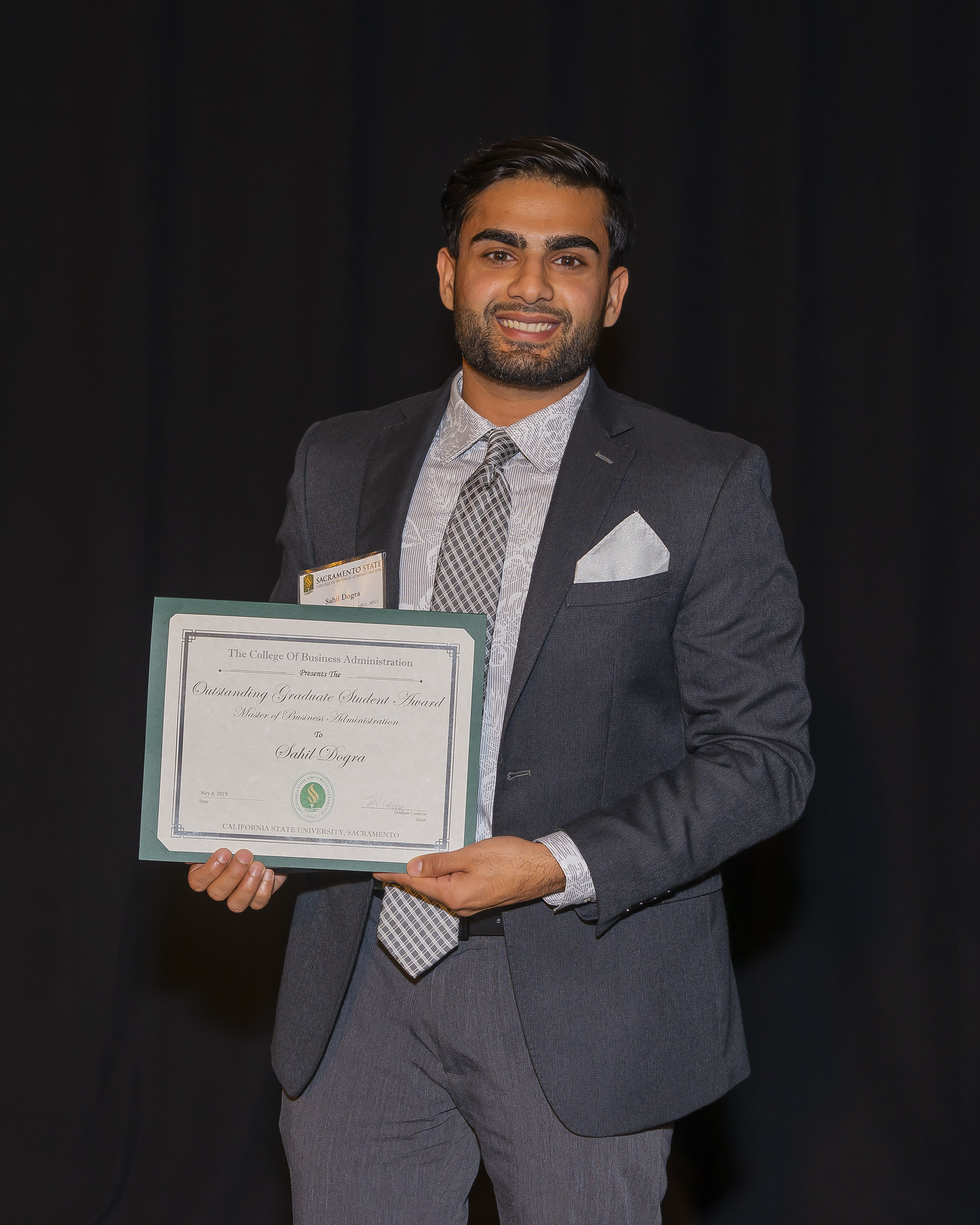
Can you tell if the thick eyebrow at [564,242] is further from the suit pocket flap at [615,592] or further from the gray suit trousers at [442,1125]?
the gray suit trousers at [442,1125]

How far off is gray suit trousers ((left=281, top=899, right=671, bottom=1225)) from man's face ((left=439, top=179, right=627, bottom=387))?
75 centimetres

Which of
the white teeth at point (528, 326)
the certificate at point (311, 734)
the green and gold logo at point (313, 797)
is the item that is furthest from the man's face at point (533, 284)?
the green and gold logo at point (313, 797)

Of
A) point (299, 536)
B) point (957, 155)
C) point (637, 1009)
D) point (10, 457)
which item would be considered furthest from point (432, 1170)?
point (957, 155)

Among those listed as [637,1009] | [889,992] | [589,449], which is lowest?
[889,992]

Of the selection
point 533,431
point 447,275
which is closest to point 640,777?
point 533,431

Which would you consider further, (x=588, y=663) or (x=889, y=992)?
(x=889, y=992)

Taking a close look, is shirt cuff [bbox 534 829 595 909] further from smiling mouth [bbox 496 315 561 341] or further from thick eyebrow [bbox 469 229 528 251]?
thick eyebrow [bbox 469 229 528 251]

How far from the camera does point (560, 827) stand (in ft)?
4.69

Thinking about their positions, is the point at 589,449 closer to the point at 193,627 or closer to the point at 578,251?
the point at 578,251

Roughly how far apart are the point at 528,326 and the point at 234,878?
80cm

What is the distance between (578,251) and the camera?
5.27 ft

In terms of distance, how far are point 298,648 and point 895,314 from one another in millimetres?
1752

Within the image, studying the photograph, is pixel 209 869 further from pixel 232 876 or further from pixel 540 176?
pixel 540 176

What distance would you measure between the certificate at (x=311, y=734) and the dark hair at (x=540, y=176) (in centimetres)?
71
